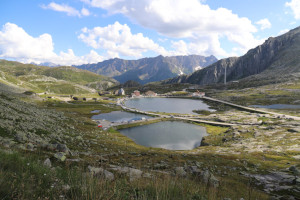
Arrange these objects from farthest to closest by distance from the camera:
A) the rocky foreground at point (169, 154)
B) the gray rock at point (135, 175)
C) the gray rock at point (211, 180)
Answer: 1. the gray rock at point (211, 180)
2. the rocky foreground at point (169, 154)
3. the gray rock at point (135, 175)

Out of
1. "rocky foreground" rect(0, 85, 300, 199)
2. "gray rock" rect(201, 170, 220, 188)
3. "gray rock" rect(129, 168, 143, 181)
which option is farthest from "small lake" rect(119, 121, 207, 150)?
"gray rock" rect(129, 168, 143, 181)

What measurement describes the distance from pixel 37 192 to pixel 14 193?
554 mm

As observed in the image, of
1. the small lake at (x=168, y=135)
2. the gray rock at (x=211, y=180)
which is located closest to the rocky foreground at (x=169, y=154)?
the gray rock at (x=211, y=180)

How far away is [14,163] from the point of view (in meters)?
6.31

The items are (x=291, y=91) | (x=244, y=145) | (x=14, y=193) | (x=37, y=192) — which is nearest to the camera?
(x=14, y=193)

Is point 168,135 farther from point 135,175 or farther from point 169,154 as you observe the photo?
point 135,175

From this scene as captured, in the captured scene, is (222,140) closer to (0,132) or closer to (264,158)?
(264,158)

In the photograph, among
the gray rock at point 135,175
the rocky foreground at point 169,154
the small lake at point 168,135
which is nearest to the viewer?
the gray rock at point 135,175

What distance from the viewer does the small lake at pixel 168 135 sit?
2726 inches

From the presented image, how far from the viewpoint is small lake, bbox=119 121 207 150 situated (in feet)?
227

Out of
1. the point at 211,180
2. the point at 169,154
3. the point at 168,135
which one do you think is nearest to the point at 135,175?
the point at 211,180

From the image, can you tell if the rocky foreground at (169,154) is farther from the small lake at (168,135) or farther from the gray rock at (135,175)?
the small lake at (168,135)

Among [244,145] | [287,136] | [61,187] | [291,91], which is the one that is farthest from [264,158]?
[291,91]

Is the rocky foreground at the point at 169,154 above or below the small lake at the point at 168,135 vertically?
above
